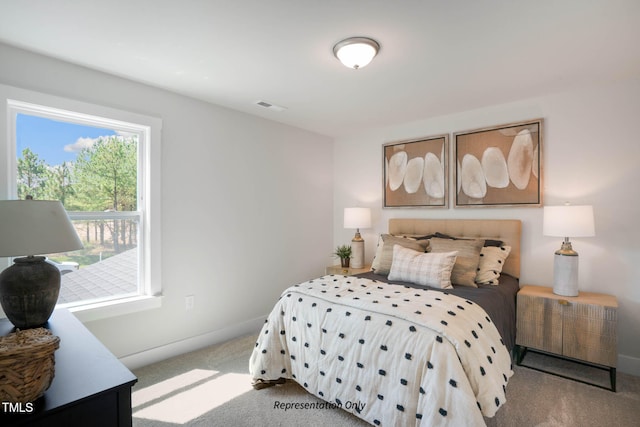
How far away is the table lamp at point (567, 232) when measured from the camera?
2.46 meters

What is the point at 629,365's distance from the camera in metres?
2.59

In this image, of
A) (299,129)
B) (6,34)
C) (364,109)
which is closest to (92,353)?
(6,34)

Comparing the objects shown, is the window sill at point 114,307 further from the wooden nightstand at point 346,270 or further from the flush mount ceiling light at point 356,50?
the flush mount ceiling light at point 356,50

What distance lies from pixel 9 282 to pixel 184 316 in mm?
1579

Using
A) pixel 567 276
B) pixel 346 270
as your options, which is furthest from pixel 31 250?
pixel 567 276

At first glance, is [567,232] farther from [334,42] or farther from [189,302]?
[189,302]

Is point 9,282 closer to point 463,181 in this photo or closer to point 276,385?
point 276,385

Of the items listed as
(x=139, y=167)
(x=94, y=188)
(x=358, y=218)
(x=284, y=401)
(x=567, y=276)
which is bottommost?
(x=284, y=401)

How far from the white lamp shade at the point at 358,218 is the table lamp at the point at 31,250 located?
9.07 ft

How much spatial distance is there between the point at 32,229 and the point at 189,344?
1868 millimetres

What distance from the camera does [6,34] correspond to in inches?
76.2

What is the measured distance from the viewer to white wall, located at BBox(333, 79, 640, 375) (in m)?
2.59

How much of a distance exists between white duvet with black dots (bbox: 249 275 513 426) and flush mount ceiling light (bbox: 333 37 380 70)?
1.58 metres

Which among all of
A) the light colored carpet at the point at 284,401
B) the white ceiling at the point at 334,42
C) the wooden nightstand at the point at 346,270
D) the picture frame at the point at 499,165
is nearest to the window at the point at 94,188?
the white ceiling at the point at 334,42
